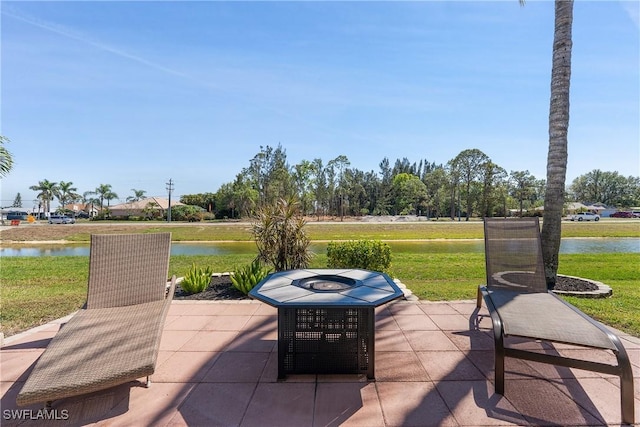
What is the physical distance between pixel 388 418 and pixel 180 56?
10.5 meters

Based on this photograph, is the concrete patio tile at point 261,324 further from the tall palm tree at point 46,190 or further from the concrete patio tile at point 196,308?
the tall palm tree at point 46,190

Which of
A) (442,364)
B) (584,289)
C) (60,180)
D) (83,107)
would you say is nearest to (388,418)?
(442,364)

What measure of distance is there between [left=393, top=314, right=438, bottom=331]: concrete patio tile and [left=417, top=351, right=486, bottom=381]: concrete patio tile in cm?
56

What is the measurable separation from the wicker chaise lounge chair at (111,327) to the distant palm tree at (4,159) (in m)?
2.15

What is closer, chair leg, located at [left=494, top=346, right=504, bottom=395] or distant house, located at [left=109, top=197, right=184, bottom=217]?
chair leg, located at [left=494, top=346, right=504, bottom=395]

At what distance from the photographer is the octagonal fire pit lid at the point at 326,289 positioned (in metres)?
2.23

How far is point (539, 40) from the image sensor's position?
21.7 feet

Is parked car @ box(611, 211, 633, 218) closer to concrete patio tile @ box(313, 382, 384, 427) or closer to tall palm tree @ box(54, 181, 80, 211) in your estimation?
concrete patio tile @ box(313, 382, 384, 427)

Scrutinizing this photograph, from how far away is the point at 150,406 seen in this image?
2.07 meters

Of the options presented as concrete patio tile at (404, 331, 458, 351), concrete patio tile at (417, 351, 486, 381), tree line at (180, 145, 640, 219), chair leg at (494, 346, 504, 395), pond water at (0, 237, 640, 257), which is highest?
tree line at (180, 145, 640, 219)

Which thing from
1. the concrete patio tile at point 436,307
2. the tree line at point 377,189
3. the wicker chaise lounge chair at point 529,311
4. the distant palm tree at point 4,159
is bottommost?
the concrete patio tile at point 436,307

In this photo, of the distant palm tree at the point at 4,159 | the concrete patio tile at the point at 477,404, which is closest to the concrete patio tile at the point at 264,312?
the concrete patio tile at the point at 477,404

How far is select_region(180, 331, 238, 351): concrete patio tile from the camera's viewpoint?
2961mm

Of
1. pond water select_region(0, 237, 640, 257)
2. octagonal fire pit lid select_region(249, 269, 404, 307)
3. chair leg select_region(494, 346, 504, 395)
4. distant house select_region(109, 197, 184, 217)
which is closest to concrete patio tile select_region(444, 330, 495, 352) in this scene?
chair leg select_region(494, 346, 504, 395)
